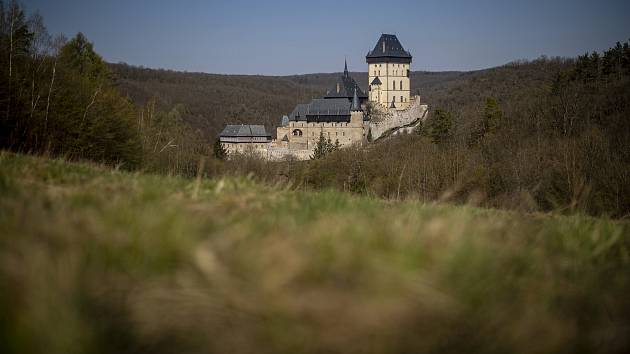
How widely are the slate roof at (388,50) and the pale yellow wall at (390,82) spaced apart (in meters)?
1.39

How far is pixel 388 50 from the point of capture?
97.3 metres

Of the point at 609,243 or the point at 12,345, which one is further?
the point at 609,243

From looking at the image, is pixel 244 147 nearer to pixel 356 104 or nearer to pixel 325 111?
pixel 325 111

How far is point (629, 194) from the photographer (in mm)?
24422

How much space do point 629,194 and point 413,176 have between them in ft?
47.3

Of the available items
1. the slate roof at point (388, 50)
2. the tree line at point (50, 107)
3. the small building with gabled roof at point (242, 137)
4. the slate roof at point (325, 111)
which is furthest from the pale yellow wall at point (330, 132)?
the tree line at point (50, 107)

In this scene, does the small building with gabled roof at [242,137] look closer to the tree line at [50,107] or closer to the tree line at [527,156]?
the tree line at [527,156]

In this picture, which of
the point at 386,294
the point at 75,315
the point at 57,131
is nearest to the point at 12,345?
the point at 75,315

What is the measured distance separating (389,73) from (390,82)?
165cm

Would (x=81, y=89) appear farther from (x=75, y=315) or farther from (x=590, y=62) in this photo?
(x=590, y=62)

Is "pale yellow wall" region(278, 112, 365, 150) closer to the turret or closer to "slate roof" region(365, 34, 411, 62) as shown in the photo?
the turret

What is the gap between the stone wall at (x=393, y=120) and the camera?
82.0 m

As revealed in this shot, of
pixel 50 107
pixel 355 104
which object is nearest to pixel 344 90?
pixel 355 104

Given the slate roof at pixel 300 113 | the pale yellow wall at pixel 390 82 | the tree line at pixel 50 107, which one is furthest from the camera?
the pale yellow wall at pixel 390 82
